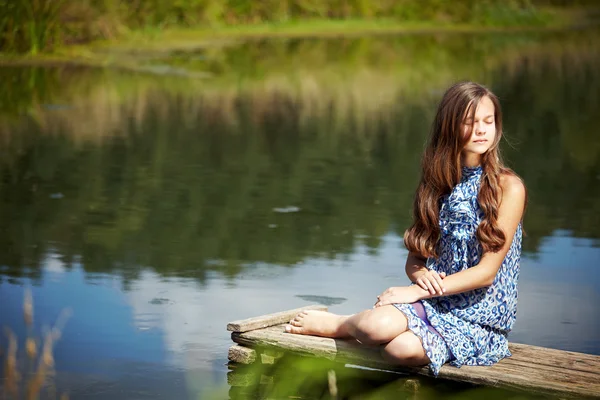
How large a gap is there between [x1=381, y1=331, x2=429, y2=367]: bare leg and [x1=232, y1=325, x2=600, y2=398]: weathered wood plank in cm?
4

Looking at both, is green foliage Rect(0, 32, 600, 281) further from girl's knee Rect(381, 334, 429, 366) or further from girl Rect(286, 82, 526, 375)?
girl's knee Rect(381, 334, 429, 366)

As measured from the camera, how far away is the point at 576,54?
2214cm

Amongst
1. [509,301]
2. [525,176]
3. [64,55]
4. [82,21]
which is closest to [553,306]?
[509,301]

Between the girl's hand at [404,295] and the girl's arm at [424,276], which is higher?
the girl's arm at [424,276]

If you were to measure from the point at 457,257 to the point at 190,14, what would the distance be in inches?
924

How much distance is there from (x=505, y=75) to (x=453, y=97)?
13285mm

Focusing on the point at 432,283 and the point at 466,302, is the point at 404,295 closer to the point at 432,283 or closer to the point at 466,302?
the point at 432,283

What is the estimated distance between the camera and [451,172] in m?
4.17

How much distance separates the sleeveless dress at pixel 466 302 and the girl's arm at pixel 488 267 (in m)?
0.05

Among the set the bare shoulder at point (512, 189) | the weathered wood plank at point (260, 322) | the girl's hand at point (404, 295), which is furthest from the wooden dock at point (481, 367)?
the bare shoulder at point (512, 189)

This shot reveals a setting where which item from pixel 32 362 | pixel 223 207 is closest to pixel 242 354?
pixel 32 362

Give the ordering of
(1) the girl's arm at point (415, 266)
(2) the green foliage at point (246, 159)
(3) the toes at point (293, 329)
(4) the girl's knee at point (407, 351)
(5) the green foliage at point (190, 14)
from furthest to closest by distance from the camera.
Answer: (5) the green foliage at point (190, 14) < (2) the green foliage at point (246, 159) < (3) the toes at point (293, 329) < (1) the girl's arm at point (415, 266) < (4) the girl's knee at point (407, 351)

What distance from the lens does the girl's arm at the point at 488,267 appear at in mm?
4004

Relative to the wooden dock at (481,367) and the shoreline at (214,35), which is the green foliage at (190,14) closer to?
the shoreline at (214,35)
